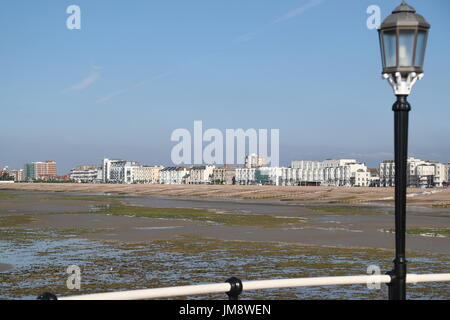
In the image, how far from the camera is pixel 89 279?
16.6m

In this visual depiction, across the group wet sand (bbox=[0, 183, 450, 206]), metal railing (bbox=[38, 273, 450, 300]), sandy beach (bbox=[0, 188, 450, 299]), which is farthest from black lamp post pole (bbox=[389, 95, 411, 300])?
wet sand (bbox=[0, 183, 450, 206])

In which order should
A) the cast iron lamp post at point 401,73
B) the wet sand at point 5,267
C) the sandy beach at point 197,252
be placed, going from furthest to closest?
the wet sand at point 5,267, the sandy beach at point 197,252, the cast iron lamp post at point 401,73

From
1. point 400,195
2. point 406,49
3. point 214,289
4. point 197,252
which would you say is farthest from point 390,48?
point 197,252

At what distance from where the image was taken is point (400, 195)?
7090 mm

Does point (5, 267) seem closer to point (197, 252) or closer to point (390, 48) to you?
point (197, 252)

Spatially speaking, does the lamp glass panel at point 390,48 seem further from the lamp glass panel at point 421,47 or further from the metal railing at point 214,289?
the metal railing at point 214,289

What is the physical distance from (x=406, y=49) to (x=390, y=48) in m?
0.18

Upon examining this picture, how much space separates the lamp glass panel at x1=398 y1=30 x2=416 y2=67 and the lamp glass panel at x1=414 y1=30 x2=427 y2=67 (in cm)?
7

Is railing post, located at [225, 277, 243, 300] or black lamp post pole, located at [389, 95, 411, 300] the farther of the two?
black lamp post pole, located at [389, 95, 411, 300]

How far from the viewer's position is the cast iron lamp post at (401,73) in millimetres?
7047

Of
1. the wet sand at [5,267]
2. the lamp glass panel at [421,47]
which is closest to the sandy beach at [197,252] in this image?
the wet sand at [5,267]

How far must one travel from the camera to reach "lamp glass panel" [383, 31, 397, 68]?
7.10m

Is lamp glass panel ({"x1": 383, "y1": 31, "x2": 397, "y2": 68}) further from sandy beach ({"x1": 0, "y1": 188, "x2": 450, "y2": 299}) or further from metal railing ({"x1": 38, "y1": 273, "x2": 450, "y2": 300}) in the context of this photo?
sandy beach ({"x1": 0, "y1": 188, "x2": 450, "y2": 299})

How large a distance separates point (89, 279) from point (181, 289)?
10581 mm
